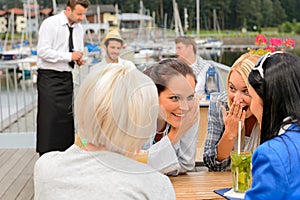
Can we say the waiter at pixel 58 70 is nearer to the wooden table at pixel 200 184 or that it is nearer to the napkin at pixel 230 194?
the wooden table at pixel 200 184

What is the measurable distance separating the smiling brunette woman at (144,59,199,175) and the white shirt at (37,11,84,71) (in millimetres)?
2121

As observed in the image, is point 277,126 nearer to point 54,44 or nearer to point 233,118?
point 233,118

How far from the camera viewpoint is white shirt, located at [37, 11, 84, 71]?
4035mm

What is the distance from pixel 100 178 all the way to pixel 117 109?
0.56 ft

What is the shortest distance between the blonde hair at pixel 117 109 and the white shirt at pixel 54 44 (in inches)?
110

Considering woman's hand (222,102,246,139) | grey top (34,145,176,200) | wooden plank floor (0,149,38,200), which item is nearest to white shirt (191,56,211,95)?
wooden plank floor (0,149,38,200)

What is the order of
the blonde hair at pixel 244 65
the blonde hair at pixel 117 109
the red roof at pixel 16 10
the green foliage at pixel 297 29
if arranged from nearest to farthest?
the blonde hair at pixel 117 109, the blonde hair at pixel 244 65, the green foliage at pixel 297 29, the red roof at pixel 16 10

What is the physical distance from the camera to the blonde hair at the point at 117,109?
1227 millimetres

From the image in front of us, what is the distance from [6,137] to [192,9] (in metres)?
3.92

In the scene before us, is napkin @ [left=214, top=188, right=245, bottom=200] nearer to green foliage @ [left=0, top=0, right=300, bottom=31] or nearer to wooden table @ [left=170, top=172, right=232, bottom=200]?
wooden table @ [left=170, top=172, right=232, bottom=200]

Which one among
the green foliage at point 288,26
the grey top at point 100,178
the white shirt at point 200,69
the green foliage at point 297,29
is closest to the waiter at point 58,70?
the white shirt at point 200,69

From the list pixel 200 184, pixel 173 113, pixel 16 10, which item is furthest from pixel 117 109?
pixel 16 10

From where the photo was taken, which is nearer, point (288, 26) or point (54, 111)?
point (54, 111)

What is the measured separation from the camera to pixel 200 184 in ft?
6.97
